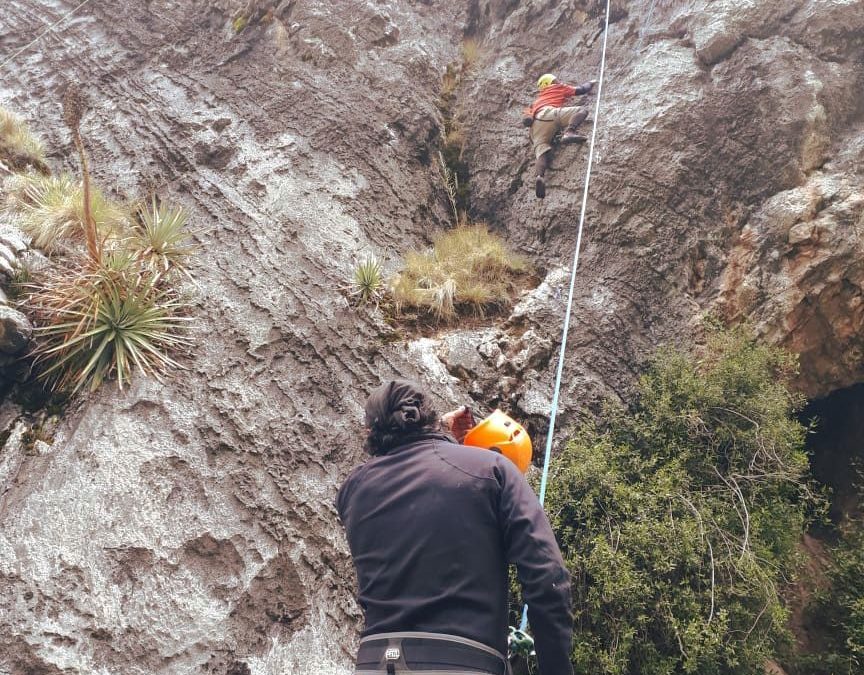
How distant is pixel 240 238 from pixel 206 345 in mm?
1655

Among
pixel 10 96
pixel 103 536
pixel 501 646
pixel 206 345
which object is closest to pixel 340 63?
pixel 10 96

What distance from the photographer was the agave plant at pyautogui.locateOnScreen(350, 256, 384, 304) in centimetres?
606

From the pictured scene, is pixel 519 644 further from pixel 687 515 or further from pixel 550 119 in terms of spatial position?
pixel 550 119

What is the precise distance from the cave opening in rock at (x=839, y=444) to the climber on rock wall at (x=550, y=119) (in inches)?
179

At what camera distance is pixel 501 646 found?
7.74 ft

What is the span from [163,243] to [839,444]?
28.0 feet

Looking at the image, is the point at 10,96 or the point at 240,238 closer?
the point at 240,238

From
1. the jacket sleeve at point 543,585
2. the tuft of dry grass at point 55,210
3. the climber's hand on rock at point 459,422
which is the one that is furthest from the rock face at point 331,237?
the jacket sleeve at point 543,585

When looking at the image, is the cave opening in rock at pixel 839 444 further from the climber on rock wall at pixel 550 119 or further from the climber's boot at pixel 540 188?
the climber on rock wall at pixel 550 119

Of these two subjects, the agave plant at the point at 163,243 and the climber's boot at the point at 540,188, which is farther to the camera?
the climber's boot at the point at 540,188

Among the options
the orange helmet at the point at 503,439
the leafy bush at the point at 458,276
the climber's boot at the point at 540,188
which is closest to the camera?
the orange helmet at the point at 503,439

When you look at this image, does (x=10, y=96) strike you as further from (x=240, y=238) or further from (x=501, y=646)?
(x=501, y=646)

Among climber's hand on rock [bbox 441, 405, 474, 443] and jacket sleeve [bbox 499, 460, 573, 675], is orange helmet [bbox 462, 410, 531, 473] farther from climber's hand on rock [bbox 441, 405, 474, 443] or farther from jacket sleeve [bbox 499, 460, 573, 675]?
jacket sleeve [bbox 499, 460, 573, 675]

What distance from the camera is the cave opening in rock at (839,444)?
703 centimetres
